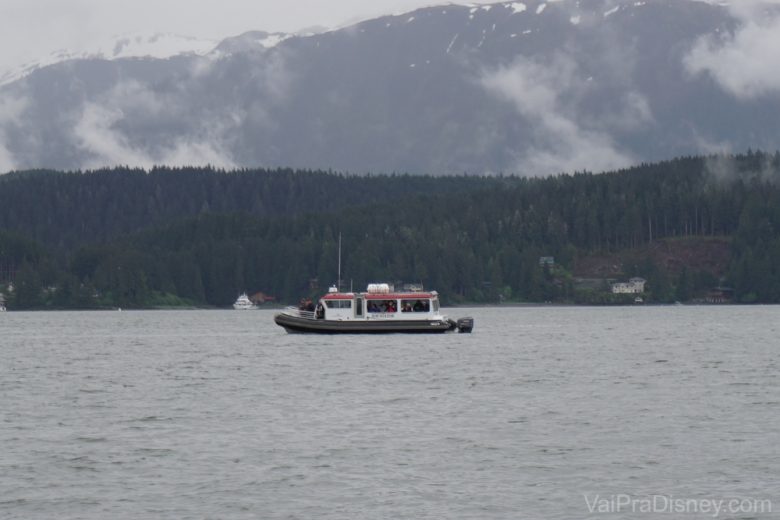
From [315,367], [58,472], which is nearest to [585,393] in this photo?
[315,367]

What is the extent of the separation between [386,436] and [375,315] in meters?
92.8

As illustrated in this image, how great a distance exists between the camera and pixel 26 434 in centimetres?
7194

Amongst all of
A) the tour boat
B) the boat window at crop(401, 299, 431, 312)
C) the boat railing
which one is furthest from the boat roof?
the boat railing

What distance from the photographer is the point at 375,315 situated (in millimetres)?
162625

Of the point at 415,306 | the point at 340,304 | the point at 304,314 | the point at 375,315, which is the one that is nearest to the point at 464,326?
the point at 415,306

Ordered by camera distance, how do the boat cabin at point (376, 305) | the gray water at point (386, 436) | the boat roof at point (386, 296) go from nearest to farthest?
the gray water at point (386, 436)
the boat roof at point (386, 296)
the boat cabin at point (376, 305)

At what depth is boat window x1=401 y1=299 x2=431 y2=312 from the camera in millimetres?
163875

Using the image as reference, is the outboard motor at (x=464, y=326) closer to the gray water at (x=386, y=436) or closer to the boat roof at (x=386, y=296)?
the boat roof at (x=386, y=296)

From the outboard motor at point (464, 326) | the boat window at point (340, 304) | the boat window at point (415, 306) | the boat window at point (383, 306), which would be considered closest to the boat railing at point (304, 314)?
the boat window at point (340, 304)

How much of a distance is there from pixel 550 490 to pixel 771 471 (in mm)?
9413

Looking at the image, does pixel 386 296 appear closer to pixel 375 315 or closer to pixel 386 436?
pixel 375 315

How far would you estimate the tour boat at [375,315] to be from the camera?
16050cm

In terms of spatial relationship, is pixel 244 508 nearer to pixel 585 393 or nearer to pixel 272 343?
pixel 585 393

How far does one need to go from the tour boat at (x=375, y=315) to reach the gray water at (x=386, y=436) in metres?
32.1
